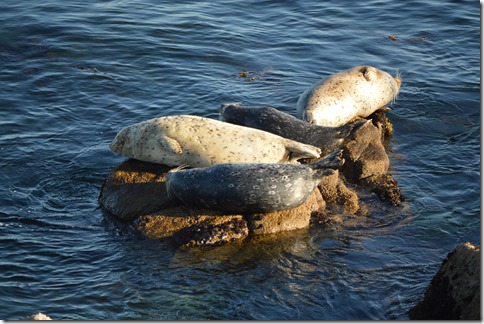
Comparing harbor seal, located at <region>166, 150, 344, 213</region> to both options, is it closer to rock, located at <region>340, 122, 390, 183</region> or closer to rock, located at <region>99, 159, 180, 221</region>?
rock, located at <region>99, 159, 180, 221</region>

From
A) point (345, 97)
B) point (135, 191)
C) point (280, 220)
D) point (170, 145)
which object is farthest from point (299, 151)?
point (345, 97)

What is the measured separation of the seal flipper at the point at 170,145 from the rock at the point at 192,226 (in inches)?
24.0

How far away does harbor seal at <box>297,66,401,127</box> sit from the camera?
9453 mm

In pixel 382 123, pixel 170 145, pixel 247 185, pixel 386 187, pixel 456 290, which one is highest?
pixel 170 145

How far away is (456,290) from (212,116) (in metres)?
5.43

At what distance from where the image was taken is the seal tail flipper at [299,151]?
801 centimetres

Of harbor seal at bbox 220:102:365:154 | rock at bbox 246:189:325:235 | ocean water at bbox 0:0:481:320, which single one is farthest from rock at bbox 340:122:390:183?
rock at bbox 246:189:325:235

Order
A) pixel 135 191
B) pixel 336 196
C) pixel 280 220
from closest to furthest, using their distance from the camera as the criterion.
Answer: pixel 280 220
pixel 135 191
pixel 336 196

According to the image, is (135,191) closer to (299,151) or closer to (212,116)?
(299,151)

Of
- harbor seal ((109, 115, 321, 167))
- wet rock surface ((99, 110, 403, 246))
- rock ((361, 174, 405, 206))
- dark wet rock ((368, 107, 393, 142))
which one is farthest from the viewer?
dark wet rock ((368, 107, 393, 142))

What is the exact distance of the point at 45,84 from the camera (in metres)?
11.8

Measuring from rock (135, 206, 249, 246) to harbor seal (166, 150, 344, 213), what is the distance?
81 millimetres

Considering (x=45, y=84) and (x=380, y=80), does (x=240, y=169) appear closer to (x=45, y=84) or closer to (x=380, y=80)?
(x=380, y=80)

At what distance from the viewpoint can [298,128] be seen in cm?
859
